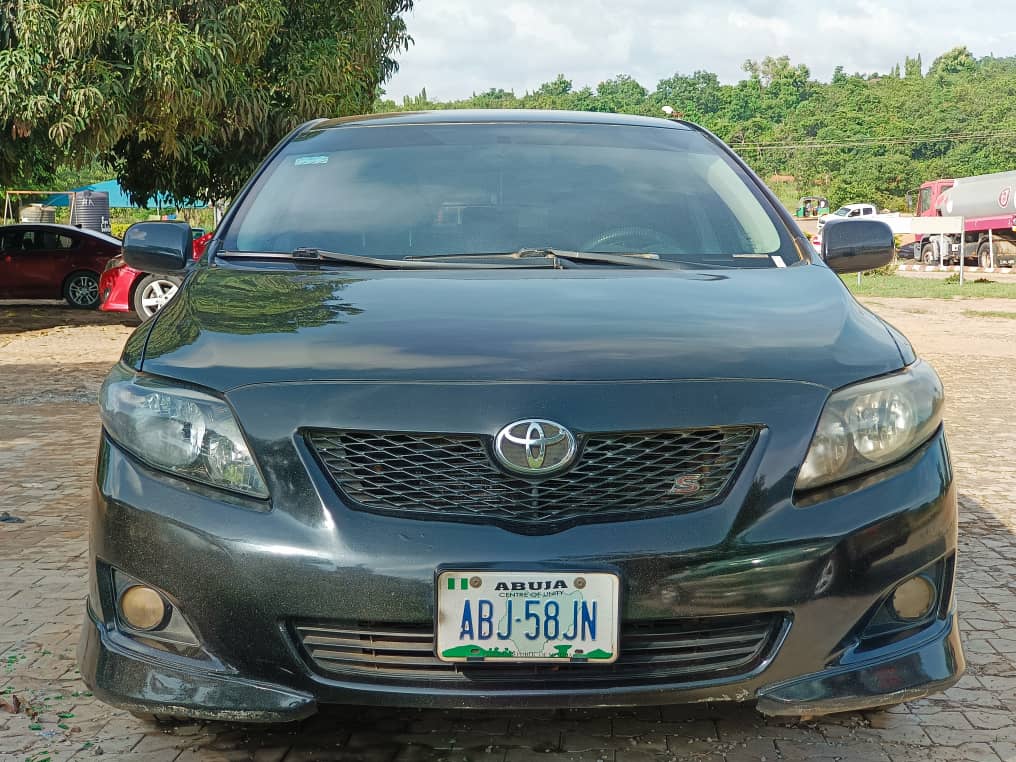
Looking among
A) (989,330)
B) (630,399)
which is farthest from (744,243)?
(989,330)

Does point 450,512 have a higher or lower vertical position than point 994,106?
lower

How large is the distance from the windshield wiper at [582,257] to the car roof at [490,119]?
88 cm

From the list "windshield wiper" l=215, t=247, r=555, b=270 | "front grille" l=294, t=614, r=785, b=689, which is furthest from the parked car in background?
"front grille" l=294, t=614, r=785, b=689

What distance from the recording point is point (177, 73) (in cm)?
1366

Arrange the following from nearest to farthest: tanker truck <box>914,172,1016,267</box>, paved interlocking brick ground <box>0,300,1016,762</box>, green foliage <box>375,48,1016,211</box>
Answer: paved interlocking brick ground <box>0,300,1016,762</box>
tanker truck <box>914,172,1016,267</box>
green foliage <box>375,48,1016,211</box>

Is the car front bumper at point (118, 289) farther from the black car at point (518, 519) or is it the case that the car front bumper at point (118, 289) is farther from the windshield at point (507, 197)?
the black car at point (518, 519)

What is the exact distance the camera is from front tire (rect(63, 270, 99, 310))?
63.8ft

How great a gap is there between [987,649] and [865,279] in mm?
28664

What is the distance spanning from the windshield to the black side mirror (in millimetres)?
244

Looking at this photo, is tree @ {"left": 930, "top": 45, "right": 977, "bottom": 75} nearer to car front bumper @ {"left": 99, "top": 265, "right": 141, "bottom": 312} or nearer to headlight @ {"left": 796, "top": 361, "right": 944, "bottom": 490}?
car front bumper @ {"left": 99, "top": 265, "right": 141, "bottom": 312}

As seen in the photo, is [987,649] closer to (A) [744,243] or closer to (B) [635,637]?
(A) [744,243]

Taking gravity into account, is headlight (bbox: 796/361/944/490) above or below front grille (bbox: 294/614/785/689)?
above

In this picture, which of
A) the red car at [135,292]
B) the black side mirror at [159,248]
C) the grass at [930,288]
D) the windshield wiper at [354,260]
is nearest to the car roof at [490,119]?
the black side mirror at [159,248]

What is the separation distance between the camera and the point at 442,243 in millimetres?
3549
